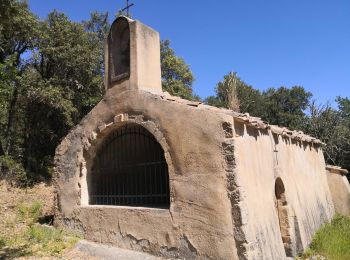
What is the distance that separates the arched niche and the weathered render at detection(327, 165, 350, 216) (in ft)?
27.7

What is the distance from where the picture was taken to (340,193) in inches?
488

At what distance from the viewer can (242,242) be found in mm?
5578

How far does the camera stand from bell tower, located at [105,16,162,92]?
7781 millimetres

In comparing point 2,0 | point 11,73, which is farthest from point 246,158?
point 2,0

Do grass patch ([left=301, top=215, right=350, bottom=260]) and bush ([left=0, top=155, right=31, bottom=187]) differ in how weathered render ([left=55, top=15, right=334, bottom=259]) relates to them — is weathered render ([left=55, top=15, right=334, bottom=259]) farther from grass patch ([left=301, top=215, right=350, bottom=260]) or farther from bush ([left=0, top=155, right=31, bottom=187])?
bush ([left=0, top=155, right=31, bottom=187])

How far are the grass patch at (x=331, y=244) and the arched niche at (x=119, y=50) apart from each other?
18.1 feet

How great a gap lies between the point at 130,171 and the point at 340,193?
786 cm

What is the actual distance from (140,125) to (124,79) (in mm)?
1218

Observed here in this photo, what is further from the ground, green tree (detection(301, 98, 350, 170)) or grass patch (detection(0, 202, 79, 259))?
green tree (detection(301, 98, 350, 170))

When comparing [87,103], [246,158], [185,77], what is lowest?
[246,158]

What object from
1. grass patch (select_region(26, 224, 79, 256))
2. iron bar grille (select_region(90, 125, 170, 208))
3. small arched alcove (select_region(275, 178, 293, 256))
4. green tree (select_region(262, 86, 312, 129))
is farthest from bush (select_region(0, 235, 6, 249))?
green tree (select_region(262, 86, 312, 129))

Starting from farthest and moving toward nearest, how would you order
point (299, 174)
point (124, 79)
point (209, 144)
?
point (299, 174)
point (124, 79)
point (209, 144)

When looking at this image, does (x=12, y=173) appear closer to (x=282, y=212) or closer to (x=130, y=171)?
(x=130, y=171)

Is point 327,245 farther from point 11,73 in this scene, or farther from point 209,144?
point 11,73
